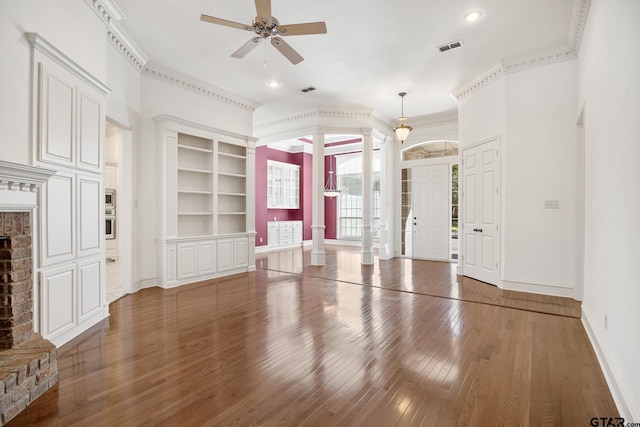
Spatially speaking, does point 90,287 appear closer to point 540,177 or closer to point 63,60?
point 63,60

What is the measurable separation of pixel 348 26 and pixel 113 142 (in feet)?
21.0

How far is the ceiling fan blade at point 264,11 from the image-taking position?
9.45ft

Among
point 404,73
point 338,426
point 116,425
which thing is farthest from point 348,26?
point 116,425

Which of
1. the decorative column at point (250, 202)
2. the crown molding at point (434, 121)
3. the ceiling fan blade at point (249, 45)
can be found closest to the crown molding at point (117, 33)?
the ceiling fan blade at point (249, 45)

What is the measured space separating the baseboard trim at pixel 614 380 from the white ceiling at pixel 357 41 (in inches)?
141

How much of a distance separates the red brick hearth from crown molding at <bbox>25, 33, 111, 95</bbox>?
141cm

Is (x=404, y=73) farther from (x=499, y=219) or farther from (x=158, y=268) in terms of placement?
(x=158, y=268)

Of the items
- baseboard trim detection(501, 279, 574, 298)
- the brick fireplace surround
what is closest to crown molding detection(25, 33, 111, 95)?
the brick fireplace surround

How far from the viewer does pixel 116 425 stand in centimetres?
182

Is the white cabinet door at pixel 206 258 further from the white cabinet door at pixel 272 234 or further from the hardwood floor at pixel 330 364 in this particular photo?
the white cabinet door at pixel 272 234

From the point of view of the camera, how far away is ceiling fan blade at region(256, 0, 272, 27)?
2879 millimetres

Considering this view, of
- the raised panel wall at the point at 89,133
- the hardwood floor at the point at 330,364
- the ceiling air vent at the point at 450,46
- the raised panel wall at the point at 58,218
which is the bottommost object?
the hardwood floor at the point at 330,364

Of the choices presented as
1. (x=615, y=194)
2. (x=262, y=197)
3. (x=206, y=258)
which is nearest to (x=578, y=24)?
(x=615, y=194)

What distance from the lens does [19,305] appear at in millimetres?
2381
